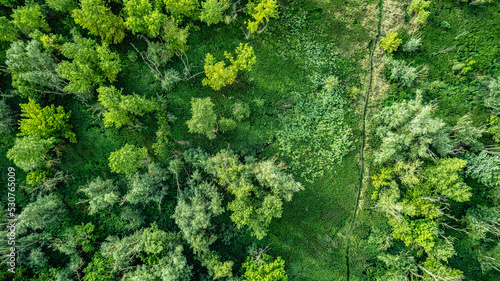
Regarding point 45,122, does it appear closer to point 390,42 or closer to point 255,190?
point 255,190

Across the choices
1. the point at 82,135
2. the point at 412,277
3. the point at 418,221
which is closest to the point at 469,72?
the point at 418,221

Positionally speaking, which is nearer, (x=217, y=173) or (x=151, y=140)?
(x=217, y=173)

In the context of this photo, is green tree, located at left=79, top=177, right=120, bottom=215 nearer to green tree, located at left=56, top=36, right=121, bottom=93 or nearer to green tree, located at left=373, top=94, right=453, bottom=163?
green tree, located at left=56, top=36, right=121, bottom=93

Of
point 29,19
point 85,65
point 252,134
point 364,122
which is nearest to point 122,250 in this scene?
point 252,134

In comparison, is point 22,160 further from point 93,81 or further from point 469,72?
point 469,72

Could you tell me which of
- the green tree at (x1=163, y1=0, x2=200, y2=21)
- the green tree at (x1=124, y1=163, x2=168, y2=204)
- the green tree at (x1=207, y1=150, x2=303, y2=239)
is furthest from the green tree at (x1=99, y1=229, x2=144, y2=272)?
the green tree at (x1=163, y1=0, x2=200, y2=21)
